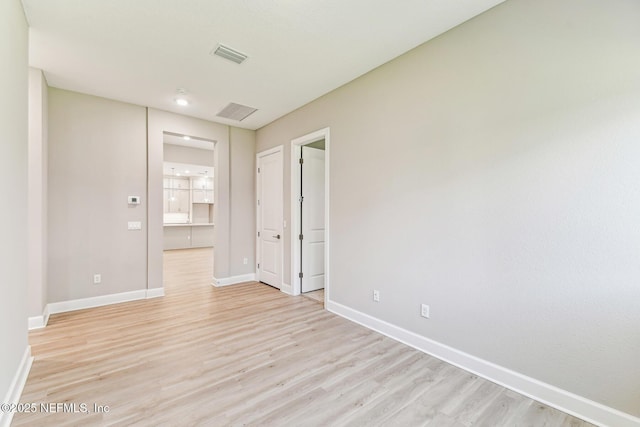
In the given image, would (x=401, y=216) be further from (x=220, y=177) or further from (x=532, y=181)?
(x=220, y=177)

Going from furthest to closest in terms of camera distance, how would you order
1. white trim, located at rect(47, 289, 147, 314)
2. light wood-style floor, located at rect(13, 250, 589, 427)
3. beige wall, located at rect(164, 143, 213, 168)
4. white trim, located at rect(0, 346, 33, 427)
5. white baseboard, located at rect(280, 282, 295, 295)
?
beige wall, located at rect(164, 143, 213, 168), white baseboard, located at rect(280, 282, 295, 295), white trim, located at rect(47, 289, 147, 314), light wood-style floor, located at rect(13, 250, 589, 427), white trim, located at rect(0, 346, 33, 427)

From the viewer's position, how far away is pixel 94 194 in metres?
3.79

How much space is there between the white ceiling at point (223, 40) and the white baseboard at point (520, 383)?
283 centimetres

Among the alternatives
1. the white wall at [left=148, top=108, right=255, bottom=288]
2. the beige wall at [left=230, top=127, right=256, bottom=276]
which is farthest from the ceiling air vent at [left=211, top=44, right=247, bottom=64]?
the beige wall at [left=230, top=127, right=256, bottom=276]

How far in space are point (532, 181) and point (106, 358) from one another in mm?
3816

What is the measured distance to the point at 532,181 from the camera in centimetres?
194

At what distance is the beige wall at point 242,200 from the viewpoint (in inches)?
199

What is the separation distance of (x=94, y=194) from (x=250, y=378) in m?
3.46

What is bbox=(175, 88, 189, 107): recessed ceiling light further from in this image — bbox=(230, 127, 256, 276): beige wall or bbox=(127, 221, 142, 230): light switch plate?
bbox=(127, 221, 142, 230): light switch plate

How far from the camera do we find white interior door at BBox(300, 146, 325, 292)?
4.36 m

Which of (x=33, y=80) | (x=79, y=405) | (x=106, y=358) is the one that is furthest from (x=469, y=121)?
(x=33, y=80)

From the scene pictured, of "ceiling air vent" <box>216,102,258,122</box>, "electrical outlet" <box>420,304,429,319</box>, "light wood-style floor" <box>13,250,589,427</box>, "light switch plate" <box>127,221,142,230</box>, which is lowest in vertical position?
"light wood-style floor" <box>13,250,589,427</box>

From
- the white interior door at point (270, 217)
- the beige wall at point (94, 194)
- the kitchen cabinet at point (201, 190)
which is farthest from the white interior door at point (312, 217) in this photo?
the kitchen cabinet at point (201, 190)

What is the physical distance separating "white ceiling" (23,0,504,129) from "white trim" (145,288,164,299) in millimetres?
2869
